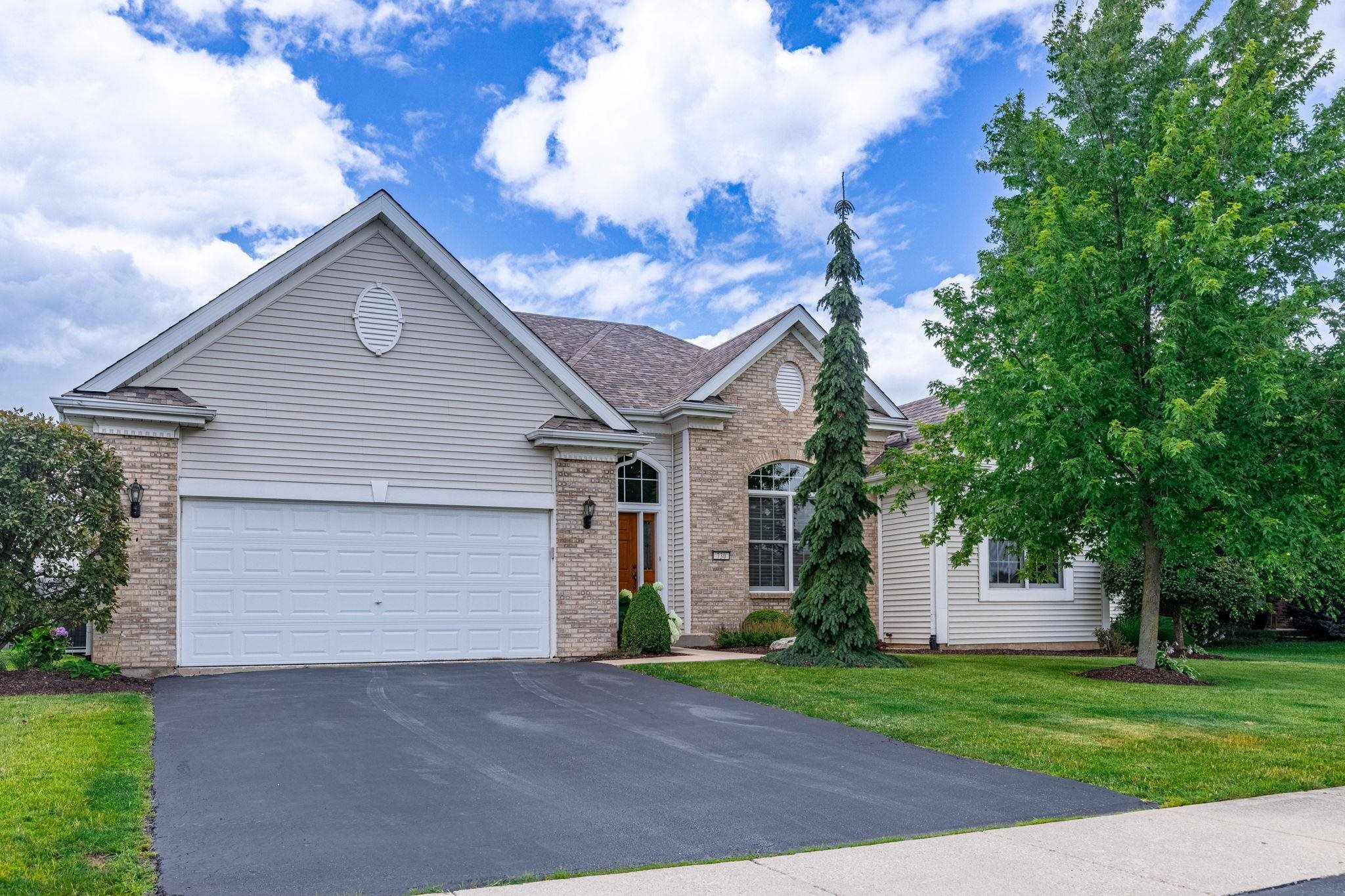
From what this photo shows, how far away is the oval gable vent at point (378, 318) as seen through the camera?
50.9 ft

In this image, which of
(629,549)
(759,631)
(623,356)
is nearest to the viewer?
(759,631)

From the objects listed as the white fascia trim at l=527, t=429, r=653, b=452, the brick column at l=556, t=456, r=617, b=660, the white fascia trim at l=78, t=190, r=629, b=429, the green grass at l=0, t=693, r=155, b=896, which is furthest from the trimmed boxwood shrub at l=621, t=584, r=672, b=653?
the green grass at l=0, t=693, r=155, b=896

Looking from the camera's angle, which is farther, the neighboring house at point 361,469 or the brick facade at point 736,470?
the brick facade at point 736,470

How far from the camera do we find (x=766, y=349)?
2088 centimetres

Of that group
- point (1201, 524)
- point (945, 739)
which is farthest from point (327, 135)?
point (1201, 524)

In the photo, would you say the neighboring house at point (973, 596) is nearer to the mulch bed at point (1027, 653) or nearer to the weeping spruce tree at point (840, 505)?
the mulch bed at point (1027, 653)

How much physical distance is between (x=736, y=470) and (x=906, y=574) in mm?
4252

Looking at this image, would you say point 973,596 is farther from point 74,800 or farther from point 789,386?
point 74,800

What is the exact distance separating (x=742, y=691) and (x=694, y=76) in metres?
9.91

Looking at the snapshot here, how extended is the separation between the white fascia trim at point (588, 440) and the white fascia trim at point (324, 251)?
12.0 inches

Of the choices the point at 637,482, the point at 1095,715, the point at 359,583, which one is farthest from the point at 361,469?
the point at 1095,715

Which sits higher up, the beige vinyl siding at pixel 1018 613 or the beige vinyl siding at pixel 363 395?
the beige vinyl siding at pixel 363 395

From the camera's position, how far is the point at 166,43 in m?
15.7

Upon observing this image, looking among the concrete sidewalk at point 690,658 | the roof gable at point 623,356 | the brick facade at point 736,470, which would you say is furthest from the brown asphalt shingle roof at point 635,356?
the concrete sidewalk at point 690,658
